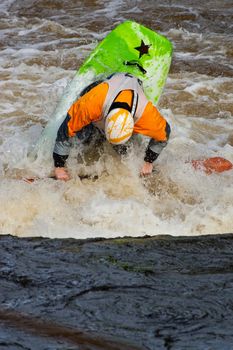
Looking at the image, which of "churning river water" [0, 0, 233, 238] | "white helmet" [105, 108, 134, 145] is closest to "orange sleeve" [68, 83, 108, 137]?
"white helmet" [105, 108, 134, 145]

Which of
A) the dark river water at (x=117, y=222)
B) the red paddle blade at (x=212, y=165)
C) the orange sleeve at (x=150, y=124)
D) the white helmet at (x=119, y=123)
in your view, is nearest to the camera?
the dark river water at (x=117, y=222)

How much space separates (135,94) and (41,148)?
1293mm

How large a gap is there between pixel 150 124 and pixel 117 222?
819 millimetres

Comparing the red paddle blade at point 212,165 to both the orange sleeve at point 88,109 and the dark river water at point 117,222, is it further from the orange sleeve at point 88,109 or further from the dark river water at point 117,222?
the orange sleeve at point 88,109

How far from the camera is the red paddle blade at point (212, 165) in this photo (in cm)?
595

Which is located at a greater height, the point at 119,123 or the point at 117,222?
the point at 119,123

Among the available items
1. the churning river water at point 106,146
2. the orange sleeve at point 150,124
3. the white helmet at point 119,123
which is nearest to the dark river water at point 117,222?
the churning river water at point 106,146

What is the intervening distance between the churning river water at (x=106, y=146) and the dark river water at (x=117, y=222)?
15 mm

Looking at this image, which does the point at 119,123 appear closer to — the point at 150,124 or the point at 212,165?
the point at 150,124

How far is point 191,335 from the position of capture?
2900 mm

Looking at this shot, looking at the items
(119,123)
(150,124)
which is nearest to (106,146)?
(150,124)

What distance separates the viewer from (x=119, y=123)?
4824 mm

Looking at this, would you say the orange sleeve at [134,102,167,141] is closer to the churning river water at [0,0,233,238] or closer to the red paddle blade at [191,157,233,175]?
the churning river water at [0,0,233,238]

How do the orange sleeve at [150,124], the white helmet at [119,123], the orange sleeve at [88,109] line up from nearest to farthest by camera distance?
the white helmet at [119,123], the orange sleeve at [88,109], the orange sleeve at [150,124]
